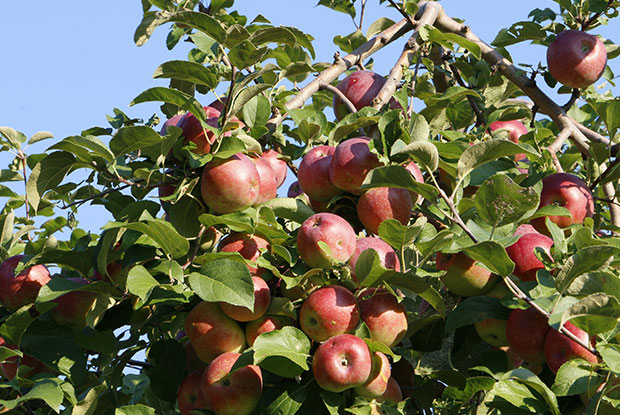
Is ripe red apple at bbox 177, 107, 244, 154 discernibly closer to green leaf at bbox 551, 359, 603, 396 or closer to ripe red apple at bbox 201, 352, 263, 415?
ripe red apple at bbox 201, 352, 263, 415

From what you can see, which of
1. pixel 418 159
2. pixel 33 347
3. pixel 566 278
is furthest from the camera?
pixel 33 347

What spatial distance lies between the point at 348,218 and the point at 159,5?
3.25 feet

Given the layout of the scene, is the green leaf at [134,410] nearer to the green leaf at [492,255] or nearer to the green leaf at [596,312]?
the green leaf at [492,255]

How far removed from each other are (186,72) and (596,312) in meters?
1.18

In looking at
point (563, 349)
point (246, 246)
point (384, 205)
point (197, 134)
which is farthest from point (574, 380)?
point (197, 134)

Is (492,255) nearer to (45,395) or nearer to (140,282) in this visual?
(140,282)

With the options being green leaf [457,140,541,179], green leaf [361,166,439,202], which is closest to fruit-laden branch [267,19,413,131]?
green leaf [361,166,439,202]

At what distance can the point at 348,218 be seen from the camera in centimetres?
229

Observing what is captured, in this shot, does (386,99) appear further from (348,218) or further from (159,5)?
(159,5)

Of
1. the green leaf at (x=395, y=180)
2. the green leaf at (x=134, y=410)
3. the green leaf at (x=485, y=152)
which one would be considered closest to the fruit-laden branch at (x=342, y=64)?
the green leaf at (x=395, y=180)

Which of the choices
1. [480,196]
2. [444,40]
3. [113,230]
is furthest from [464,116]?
[113,230]

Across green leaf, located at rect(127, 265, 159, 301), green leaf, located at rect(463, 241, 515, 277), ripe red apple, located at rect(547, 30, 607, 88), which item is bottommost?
green leaf, located at rect(127, 265, 159, 301)

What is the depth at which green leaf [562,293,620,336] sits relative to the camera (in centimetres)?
171

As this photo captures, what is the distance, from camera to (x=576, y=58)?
8.68 feet
